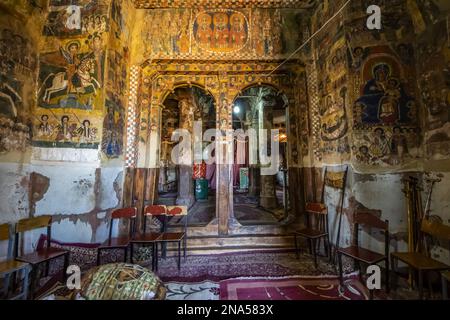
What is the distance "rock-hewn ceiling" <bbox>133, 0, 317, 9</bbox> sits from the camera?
549 cm

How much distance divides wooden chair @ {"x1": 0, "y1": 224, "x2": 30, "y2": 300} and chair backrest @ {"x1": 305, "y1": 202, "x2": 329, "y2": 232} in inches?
196

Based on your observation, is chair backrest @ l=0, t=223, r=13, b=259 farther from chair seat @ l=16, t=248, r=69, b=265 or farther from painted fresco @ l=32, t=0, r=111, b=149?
painted fresco @ l=32, t=0, r=111, b=149

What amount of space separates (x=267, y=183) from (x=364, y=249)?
5390 millimetres

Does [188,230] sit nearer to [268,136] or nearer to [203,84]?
[203,84]

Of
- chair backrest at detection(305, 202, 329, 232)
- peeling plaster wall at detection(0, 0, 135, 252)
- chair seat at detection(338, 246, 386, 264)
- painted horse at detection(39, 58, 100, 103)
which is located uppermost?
painted horse at detection(39, 58, 100, 103)

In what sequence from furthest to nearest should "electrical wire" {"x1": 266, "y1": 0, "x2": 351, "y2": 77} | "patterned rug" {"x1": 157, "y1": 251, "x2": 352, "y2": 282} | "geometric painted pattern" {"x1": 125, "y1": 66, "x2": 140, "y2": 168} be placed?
"geometric painted pattern" {"x1": 125, "y1": 66, "x2": 140, "y2": 168}, "electrical wire" {"x1": 266, "y1": 0, "x2": 351, "y2": 77}, "patterned rug" {"x1": 157, "y1": 251, "x2": 352, "y2": 282}

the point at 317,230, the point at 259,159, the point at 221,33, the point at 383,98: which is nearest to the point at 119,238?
the point at 317,230

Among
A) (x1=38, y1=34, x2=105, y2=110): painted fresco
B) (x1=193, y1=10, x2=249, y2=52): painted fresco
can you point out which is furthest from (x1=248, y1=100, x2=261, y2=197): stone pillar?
(x1=38, y1=34, x2=105, y2=110): painted fresco

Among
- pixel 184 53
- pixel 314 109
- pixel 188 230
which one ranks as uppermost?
pixel 184 53

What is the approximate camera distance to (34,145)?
3.90 m

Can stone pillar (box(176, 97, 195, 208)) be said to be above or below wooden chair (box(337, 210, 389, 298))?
above

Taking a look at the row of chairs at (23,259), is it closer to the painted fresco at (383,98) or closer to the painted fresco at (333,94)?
the painted fresco at (333,94)
